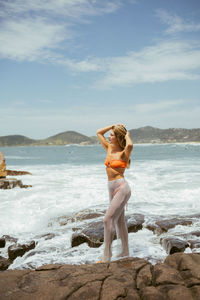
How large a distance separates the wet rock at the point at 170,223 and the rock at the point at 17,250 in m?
3.47

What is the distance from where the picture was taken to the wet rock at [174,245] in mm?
5707

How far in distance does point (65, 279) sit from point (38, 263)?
2554mm

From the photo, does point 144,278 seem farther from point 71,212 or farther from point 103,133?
point 71,212

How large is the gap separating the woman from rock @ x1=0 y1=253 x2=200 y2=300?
86cm

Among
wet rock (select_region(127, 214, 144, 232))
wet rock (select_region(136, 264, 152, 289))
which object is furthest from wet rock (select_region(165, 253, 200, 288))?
wet rock (select_region(127, 214, 144, 232))

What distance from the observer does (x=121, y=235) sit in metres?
4.93

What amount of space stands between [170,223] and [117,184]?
3763 millimetres

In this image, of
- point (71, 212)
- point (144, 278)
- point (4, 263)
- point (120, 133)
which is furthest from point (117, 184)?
point (71, 212)

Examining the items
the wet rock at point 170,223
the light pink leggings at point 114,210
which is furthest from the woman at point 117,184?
the wet rock at point 170,223

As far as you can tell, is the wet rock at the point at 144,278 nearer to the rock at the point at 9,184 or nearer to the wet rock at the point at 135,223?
the wet rock at the point at 135,223

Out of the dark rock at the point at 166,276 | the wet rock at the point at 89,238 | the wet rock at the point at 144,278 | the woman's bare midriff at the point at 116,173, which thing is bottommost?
the wet rock at the point at 89,238

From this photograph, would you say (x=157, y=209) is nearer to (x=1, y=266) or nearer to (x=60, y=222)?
(x=60, y=222)

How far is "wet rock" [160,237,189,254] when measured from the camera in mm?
5707

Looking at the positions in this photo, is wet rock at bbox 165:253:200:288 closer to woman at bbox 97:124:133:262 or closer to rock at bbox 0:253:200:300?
rock at bbox 0:253:200:300
